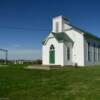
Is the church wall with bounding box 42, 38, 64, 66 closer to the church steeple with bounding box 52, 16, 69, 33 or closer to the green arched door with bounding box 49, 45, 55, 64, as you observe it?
the green arched door with bounding box 49, 45, 55, 64

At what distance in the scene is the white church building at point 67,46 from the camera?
27.1 meters

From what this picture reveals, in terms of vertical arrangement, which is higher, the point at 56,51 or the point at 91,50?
the point at 91,50

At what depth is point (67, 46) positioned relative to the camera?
27609mm

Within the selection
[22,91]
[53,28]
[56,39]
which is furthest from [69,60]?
[22,91]

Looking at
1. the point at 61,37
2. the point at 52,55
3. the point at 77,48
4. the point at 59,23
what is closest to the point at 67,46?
the point at 61,37

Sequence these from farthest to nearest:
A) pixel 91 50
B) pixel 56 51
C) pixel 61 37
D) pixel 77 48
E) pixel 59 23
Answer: pixel 59 23 → pixel 91 50 → pixel 77 48 → pixel 61 37 → pixel 56 51

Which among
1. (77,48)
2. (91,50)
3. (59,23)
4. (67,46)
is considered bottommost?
(91,50)

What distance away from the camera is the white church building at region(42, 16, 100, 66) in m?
27.1

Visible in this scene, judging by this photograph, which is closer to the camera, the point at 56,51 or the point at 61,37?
the point at 56,51

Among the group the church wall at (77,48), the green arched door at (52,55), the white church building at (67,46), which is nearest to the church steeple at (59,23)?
the white church building at (67,46)

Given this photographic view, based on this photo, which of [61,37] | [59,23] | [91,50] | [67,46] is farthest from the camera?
[59,23]

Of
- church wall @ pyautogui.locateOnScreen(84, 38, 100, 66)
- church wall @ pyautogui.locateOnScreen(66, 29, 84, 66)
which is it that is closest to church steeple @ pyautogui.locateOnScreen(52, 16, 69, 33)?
church wall @ pyautogui.locateOnScreen(66, 29, 84, 66)

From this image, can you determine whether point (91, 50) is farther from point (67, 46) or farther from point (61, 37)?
point (61, 37)

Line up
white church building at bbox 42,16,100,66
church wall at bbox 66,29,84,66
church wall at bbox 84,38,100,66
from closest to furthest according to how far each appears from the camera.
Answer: white church building at bbox 42,16,100,66 < church wall at bbox 66,29,84,66 < church wall at bbox 84,38,100,66
